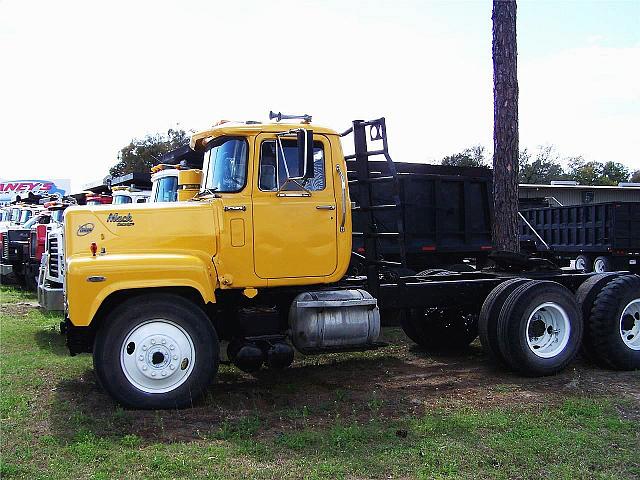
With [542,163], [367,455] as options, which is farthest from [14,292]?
[542,163]

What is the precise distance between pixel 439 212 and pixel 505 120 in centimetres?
321

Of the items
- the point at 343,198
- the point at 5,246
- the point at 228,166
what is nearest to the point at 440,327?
the point at 343,198

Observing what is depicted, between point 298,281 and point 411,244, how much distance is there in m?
6.37

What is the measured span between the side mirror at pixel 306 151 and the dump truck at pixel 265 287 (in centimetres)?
1

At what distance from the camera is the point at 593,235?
1923cm

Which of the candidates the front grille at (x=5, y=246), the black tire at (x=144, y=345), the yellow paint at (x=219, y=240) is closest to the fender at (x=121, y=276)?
the yellow paint at (x=219, y=240)

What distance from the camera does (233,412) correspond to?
20.1ft

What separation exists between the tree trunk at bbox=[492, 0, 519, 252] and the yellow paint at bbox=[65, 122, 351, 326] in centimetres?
430

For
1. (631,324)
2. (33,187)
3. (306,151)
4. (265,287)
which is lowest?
(631,324)

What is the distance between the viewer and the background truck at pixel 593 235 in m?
18.4

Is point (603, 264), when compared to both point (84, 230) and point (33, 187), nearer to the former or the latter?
point (84, 230)

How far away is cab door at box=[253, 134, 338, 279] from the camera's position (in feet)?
21.7

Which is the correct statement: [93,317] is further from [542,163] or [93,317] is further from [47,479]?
[542,163]

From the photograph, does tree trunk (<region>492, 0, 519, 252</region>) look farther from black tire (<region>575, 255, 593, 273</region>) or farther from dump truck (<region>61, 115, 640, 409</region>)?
black tire (<region>575, 255, 593, 273</region>)
